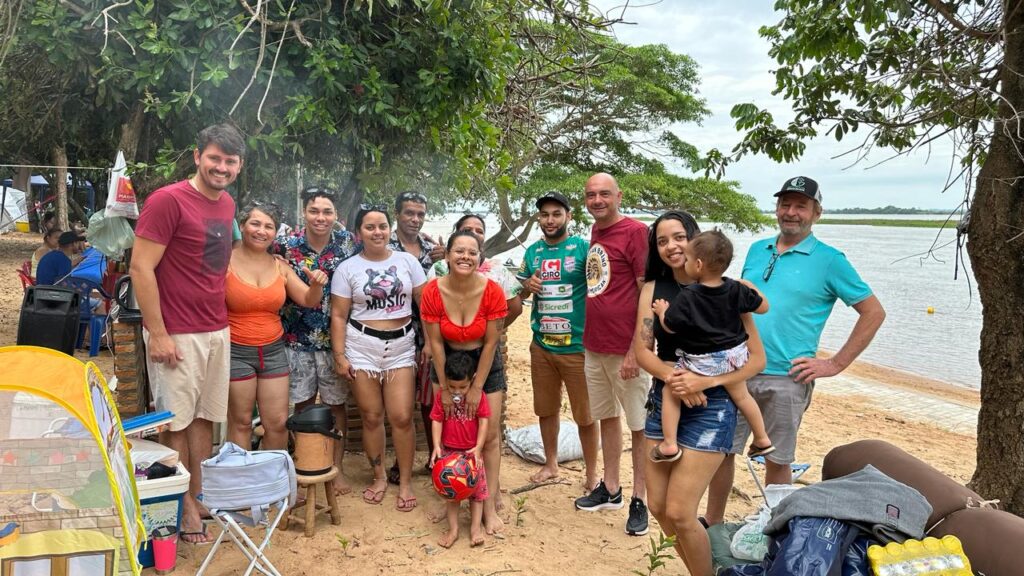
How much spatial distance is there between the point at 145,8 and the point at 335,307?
212 centimetres

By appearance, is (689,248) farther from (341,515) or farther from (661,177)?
(661,177)

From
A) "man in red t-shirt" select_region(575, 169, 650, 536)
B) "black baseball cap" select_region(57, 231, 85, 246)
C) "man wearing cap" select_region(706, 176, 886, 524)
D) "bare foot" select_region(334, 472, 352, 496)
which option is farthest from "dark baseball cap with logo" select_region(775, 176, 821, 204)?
"black baseball cap" select_region(57, 231, 85, 246)

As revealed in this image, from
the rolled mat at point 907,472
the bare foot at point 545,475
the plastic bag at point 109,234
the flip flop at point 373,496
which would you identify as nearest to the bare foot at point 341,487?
the flip flop at point 373,496

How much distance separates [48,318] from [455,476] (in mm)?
3301

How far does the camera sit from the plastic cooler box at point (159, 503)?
9.80 ft

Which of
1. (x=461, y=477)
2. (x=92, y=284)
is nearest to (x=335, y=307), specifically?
(x=461, y=477)

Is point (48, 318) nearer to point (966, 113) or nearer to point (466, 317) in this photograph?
point (466, 317)

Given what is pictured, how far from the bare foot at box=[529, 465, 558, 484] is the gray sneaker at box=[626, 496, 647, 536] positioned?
0.82 metres

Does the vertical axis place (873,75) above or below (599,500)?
above

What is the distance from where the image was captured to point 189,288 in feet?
10.6

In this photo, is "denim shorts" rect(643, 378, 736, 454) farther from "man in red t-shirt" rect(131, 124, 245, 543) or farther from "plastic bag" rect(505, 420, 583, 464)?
"man in red t-shirt" rect(131, 124, 245, 543)

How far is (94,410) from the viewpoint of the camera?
2.41 meters

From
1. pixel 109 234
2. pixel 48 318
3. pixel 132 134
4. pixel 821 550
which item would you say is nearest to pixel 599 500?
pixel 821 550

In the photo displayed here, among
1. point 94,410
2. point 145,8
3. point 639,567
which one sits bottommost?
point 639,567
